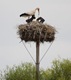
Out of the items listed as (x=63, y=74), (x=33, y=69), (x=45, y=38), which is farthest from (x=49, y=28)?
(x=33, y=69)

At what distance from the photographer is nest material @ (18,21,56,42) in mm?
28516

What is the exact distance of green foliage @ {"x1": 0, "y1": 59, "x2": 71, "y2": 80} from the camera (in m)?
41.2

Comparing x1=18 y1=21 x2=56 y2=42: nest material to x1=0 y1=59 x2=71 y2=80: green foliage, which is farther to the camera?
x1=0 y1=59 x2=71 y2=80: green foliage

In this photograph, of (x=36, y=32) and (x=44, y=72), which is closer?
(x=36, y=32)

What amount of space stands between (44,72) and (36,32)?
14479mm

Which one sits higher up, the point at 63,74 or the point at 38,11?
the point at 38,11

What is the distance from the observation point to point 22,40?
2919 cm

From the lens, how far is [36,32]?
28516 millimetres

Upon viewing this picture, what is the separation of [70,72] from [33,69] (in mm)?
3658

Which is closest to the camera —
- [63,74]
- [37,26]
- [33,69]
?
[37,26]

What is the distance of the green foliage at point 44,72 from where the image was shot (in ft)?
135

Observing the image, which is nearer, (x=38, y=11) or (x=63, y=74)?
(x=38, y=11)

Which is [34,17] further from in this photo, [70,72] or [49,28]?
[70,72]

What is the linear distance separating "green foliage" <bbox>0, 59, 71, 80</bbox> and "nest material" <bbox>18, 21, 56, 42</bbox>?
1170cm
